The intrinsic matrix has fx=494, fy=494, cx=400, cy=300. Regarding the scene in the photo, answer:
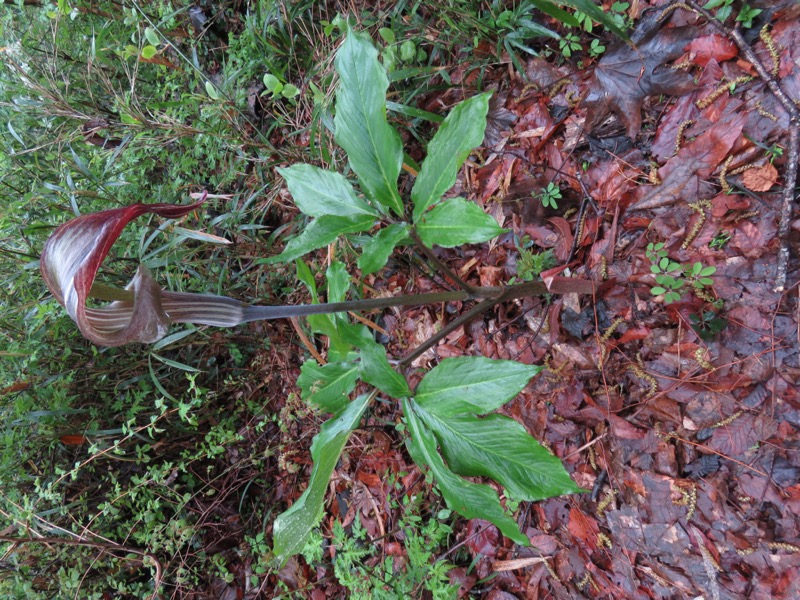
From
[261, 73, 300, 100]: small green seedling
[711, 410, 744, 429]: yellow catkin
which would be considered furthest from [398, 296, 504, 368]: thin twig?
[261, 73, 300, 100]: small green seedling

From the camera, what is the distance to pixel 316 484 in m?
1.14

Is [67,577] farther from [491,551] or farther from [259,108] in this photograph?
[259,108]

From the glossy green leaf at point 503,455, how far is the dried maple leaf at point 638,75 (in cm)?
98

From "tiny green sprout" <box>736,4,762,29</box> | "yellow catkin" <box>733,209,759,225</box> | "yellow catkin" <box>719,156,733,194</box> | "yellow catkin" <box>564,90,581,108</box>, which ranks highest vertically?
"tiny green sprout" <box>736,4,762,29</box>

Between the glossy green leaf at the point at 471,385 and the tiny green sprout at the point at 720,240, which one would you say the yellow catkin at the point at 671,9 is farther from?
the glossy green leaf at the point at 471,385

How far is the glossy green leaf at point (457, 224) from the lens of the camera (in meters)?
0.92

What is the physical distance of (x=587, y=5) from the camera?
1.18 m

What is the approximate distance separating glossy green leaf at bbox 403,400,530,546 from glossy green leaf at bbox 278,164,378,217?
0.46 m

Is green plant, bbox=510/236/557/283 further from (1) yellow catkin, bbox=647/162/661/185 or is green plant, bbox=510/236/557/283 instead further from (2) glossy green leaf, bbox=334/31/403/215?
(2) glossy green leaf, bbox=334/31/403/215

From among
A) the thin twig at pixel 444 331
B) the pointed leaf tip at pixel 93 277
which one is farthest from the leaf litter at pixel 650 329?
the pointed leaf tip at pixel 93 277

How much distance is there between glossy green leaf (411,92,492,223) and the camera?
93 centimetres

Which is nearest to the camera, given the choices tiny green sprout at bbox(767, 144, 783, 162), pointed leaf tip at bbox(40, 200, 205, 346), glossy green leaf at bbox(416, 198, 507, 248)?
pointed leaf tip at bbox(40, 200, 205, 346)

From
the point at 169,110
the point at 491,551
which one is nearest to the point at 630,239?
the point at 491,551

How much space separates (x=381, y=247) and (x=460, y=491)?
1.77ft
